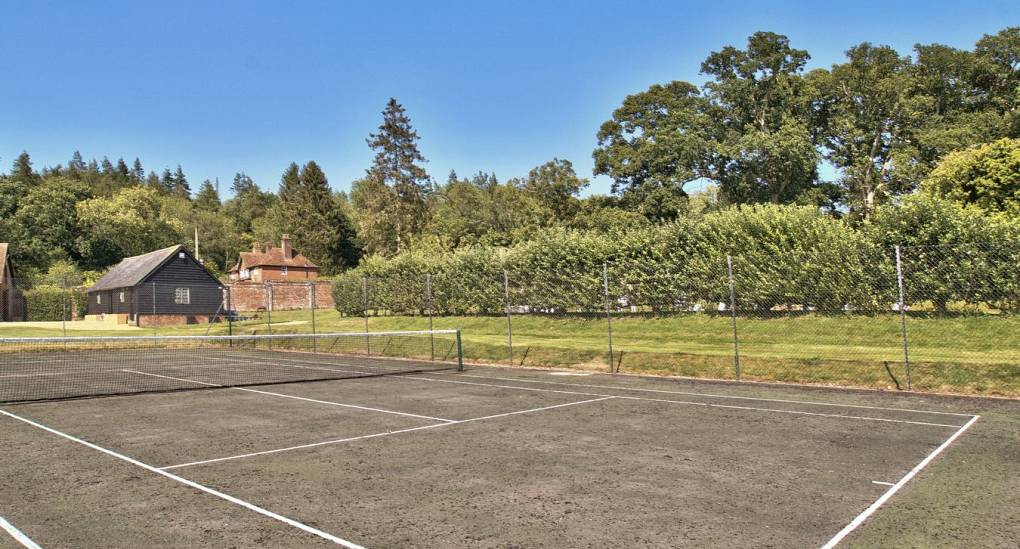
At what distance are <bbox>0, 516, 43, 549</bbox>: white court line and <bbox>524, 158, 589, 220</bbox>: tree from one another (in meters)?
59.4

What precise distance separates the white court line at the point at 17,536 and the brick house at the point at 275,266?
7691cm

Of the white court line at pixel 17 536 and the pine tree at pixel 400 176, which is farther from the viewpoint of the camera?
the pine tree at pixel 400 176

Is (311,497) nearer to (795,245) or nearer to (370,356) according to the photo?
(370,356)

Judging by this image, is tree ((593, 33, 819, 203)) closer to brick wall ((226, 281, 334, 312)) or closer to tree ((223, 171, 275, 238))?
brick wall ((226, 281, 334, 312))

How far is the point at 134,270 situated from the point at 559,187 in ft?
129

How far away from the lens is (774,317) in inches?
958

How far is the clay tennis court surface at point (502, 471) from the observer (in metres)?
5.52

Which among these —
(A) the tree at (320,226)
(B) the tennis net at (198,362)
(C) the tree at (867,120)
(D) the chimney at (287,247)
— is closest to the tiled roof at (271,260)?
(D) the chimney at (287,247)

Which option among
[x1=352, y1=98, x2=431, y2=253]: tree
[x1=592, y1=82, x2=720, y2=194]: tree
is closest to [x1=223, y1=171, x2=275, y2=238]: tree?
[x1=352, y1=98, x2=431, y2=253]: tree

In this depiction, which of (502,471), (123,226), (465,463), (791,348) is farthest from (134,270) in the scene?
(502,471)

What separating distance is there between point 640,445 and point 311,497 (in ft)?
14.8

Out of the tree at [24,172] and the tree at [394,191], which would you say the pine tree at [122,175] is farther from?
the tree at [394,191]

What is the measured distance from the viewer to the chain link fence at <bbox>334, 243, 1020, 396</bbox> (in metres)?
15.6

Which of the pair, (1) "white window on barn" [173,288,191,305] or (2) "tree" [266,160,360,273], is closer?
(1) "white window on barn" [173,288,191,305]
